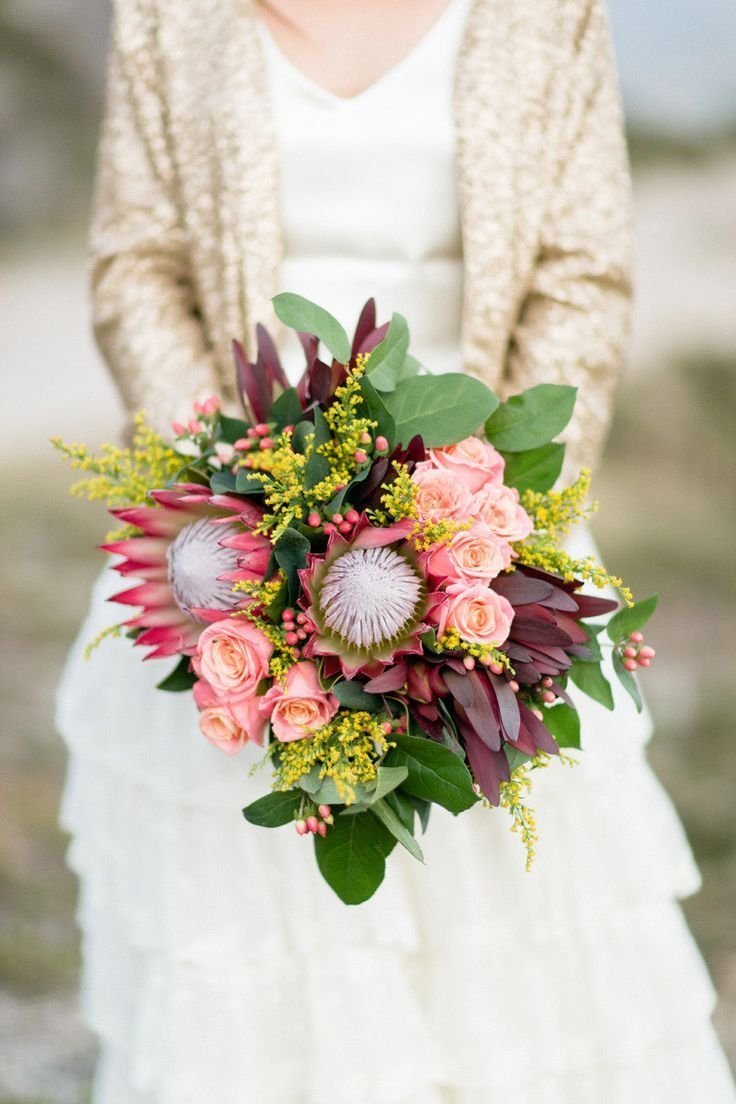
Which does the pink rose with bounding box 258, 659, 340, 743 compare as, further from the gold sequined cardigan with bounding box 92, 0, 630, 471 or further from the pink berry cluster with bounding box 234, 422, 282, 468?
the gold sequined cardigan with bounding box 92, 0, 630, 471

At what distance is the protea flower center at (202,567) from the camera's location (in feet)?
2.49

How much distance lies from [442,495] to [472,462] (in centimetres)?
5

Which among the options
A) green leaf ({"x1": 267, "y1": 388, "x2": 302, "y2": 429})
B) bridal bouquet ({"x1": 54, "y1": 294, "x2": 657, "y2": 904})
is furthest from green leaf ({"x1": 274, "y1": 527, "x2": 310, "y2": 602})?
green leaf ({"x1": 267, "y1": 388, "x2": 302, "y2": 429})

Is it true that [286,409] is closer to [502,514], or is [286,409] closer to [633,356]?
[502,514]

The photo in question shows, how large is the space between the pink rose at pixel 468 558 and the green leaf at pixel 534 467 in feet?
0.43

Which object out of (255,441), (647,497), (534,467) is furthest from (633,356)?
(255,441)

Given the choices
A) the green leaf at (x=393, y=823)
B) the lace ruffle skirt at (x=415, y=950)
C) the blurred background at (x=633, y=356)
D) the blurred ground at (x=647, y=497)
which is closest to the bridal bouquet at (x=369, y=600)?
the green leaf at (x=393, y=823)

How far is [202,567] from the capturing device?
0.76 meters

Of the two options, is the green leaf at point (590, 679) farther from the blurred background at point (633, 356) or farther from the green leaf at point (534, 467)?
the blurred background at point (633, 356)

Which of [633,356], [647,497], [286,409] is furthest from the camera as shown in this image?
[633,356]

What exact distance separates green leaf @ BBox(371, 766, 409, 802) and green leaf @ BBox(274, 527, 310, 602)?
0.46 feet

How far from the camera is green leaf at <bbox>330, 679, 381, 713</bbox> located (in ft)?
2.38

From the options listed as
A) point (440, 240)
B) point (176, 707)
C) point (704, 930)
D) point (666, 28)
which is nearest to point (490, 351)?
point (440, 240)

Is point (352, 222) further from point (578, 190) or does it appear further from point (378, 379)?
point (378, 379)
